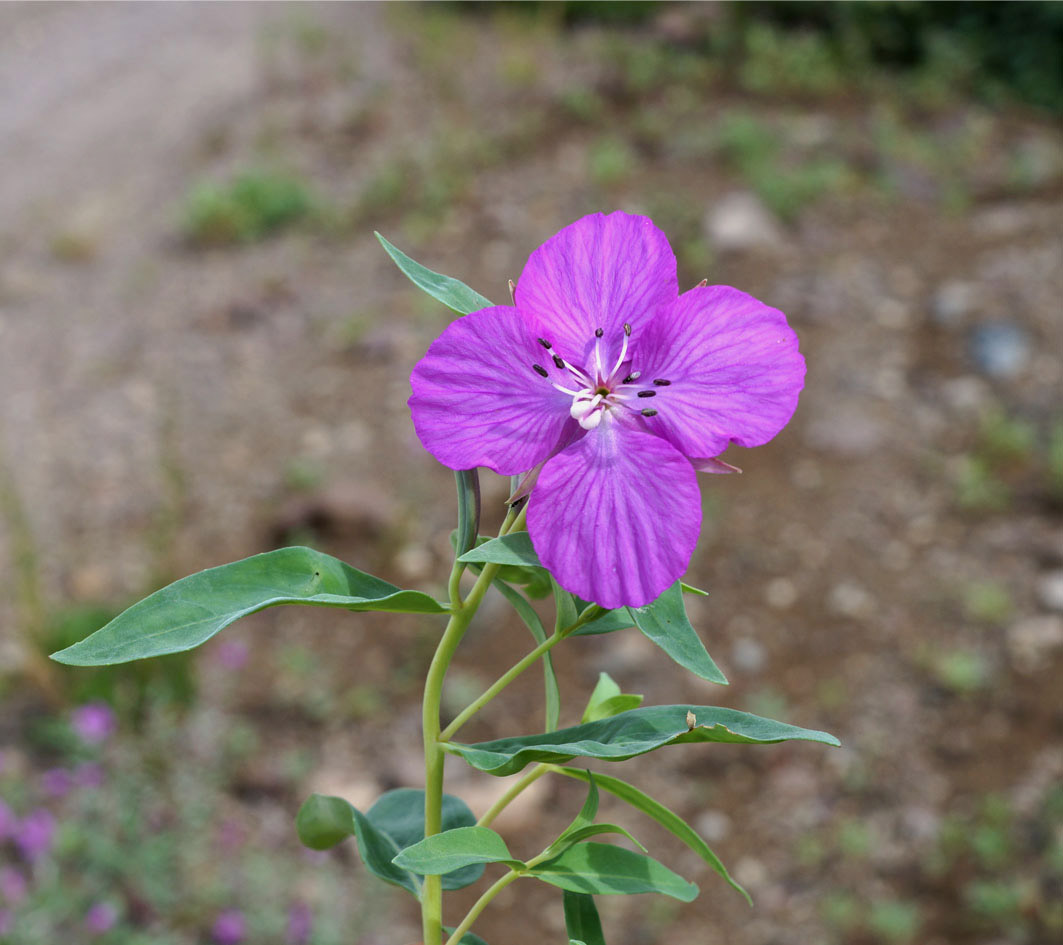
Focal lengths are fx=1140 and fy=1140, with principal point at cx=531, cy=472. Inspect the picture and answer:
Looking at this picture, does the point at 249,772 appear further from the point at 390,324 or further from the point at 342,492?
the point at 390,324

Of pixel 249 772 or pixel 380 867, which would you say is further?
pixel 249 772

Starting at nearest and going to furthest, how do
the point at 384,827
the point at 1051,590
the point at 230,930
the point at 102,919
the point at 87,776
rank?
the point at 384,827 < the point at 102,919 < the point at 230,930 < the point at 87,776 < the point at 1051,590

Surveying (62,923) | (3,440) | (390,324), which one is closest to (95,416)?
(3,440)

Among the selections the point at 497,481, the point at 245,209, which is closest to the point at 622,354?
the point at 497,481

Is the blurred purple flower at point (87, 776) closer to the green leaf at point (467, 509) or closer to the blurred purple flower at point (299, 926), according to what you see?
the blurred purple flower at point (299, 926)

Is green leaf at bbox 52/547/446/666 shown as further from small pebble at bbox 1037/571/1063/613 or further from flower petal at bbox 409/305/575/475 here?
small pebble at bbox 1037/571/1063/613

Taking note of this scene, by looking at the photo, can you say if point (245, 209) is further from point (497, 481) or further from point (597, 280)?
point (597, 280)

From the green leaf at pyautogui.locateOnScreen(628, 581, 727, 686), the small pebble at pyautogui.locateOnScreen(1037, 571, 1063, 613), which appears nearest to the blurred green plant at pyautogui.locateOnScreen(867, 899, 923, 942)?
the small pebble at pyautogui.locateOnScreen(1037, 571, 1063, 613)
